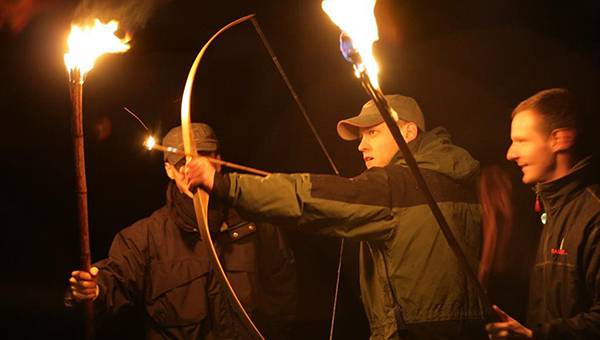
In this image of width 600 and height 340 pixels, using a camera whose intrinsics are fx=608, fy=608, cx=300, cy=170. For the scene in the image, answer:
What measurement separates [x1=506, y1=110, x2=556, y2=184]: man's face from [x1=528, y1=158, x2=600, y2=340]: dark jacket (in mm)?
62

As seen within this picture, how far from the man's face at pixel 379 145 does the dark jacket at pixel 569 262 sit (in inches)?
29.5

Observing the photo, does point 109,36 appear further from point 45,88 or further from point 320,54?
point 320,54

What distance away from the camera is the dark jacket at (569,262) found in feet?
7.45

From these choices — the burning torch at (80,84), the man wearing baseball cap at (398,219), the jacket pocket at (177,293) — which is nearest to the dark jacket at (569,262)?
the man wearing baseball cap at (398,219)

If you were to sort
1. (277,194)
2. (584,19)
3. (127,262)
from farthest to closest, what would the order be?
(584,19), (127,262), (277,194)

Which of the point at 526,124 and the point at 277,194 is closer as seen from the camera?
the point at 277,194

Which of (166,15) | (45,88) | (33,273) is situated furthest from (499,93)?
(33,273)

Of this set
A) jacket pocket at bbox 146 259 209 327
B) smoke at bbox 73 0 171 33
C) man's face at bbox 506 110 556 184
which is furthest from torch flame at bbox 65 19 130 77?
man's face at bbox 506 110 556 184

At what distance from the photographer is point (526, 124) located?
2748 millimetres

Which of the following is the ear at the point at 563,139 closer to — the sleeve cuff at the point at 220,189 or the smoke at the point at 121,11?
the sleeve cuff at the point at 220,189

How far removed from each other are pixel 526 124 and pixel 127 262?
93.2 inches

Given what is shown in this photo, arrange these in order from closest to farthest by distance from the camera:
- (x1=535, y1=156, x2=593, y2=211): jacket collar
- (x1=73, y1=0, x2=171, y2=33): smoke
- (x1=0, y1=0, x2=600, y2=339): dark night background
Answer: (x1=535, y1=156, x2=593, y2=211): jacket collar, (x1=73, y1=0, x2=171, y2=33): smoke, (x1=0, y1=0, x2=600, y2=339): dark night background

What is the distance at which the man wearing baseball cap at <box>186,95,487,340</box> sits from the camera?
2398 millimetres

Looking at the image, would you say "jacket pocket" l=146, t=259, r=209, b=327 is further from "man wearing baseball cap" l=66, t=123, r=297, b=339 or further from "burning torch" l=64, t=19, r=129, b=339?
"burning torch" l=64, t=19, r=129, b=339
